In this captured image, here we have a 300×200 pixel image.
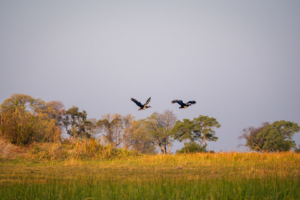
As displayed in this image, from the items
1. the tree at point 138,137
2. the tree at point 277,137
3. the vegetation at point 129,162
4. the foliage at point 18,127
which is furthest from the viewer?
the tree at point 138,137

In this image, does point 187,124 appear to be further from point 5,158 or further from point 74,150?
Result: point 5,158

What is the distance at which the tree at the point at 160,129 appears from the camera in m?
41.9

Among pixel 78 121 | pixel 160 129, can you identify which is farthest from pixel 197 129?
pixel 78 121

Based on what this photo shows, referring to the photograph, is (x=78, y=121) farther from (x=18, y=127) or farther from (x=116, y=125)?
(x=18, y=127)

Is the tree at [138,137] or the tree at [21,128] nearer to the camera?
the tree at [21,128]

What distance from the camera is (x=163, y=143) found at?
138ft

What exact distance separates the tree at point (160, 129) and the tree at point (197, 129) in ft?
8.27

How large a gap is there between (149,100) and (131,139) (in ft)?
109

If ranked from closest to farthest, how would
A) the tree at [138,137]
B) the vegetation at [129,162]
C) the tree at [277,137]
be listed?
the vegetation at [129,162] < the tree at [277,137] < the tree at [138,137]

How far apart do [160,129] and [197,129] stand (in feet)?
24.8

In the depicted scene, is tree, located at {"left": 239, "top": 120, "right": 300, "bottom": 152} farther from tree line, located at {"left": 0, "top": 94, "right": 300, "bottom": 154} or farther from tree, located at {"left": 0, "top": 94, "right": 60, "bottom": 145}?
tree, located at {"left": 0, "top": 94, "right": 60, "bottom": 145}

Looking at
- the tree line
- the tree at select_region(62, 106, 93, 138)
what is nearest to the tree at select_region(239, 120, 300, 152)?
the tree line

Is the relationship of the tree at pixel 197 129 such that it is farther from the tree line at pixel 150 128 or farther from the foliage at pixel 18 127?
the foliage at pixel 18 127

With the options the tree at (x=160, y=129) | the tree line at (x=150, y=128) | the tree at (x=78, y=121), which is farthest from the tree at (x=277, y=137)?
the tree at (x=78, y=121)
